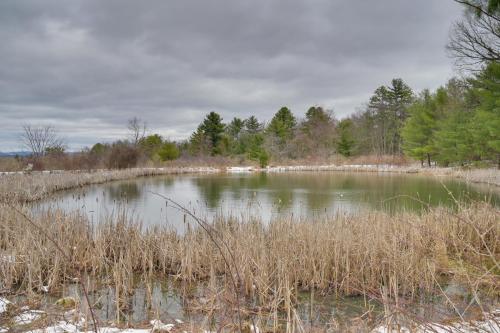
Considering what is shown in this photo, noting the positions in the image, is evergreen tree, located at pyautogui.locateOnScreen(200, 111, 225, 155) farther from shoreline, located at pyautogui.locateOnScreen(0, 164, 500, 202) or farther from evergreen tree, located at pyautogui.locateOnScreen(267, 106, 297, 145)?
shoreline, located at pyautogui.locateOnScreen(0, 164, 500, 202)

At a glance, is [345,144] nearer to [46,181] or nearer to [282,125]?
[282,125]

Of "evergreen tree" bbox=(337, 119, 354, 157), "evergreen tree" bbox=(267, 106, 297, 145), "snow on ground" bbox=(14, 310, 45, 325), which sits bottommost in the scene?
"snow on ground" bbox=(14, 310, 45, 325)

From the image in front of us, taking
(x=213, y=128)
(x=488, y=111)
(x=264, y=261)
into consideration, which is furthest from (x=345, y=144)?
(x=264, y=261)

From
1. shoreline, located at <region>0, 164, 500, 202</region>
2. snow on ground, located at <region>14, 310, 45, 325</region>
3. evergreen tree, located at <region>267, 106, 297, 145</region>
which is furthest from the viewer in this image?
evergreen tree, located at <region>267, 106, 297, 145</region>

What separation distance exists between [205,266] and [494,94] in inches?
698

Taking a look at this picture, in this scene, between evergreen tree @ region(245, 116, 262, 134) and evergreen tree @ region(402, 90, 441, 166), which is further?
evergreen tree @ region(245, 116, 262, 134)

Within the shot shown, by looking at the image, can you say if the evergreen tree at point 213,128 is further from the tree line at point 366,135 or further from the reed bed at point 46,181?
the reed bed at point 46,181

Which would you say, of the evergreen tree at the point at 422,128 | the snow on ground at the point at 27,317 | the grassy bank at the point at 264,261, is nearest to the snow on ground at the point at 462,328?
the grassy bank at the point at 264,261

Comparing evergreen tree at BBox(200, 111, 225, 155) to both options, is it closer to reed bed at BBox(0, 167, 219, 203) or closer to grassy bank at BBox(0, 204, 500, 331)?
reed bed at BBox(0, 167, 219, 203)

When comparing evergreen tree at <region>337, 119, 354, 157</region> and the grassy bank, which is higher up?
evergreen tree at <region>337, 119, 354, 157</region>

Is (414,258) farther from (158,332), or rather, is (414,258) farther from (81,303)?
(81,303)

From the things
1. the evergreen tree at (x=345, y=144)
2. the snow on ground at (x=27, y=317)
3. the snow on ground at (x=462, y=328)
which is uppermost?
the evergreen tree at (x=345, y=144)

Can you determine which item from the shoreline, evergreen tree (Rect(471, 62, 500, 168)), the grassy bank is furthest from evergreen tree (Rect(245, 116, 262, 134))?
the grassy bank

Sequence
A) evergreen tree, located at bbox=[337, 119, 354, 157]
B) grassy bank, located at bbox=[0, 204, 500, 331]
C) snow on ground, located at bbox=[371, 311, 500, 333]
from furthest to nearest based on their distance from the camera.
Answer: evergreen tree, located at bbox=[337, 119, 354, 157], grassy bank, located at bbox=[0, 204, 500, 331], snow on ground, located at bbox=[371, 311, 500, 333]
